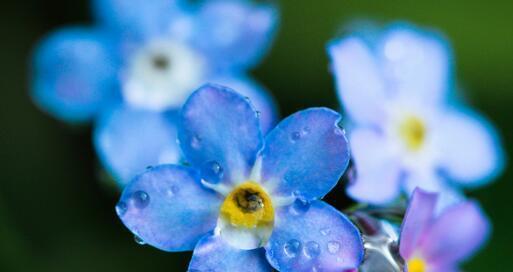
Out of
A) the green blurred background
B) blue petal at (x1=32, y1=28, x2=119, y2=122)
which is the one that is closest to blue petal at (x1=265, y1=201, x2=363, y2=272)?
blue petal at (x1=32, y1=28, x2=119, y2=122)

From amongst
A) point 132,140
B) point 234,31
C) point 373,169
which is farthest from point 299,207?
point 234,31

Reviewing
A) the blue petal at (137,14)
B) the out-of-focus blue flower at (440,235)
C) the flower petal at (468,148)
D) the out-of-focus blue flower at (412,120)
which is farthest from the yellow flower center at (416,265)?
the blue petal at (137,14)

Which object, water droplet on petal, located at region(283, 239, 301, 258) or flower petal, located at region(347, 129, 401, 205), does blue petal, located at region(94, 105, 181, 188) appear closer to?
flower petal, located at region(347, 129, 401, 205)

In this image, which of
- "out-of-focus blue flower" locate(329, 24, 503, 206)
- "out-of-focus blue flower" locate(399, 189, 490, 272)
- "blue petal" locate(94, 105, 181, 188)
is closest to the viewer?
"out-of-focus blue flower" locate(399, 189, 490, 272)

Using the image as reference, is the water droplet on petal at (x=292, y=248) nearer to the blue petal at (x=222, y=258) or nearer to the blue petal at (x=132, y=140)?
the blue petal at (x=222, y=258)

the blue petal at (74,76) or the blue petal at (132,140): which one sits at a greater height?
the blue petal at (74,76)
